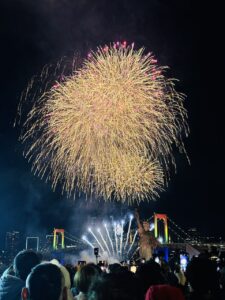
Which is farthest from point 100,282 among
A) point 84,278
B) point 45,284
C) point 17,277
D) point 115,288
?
point 84,278

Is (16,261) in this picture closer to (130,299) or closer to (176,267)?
(130,299)

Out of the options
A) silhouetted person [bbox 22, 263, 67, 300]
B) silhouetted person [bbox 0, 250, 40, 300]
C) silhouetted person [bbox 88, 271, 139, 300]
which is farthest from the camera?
silhouetted person [bbox 0, 250, 40, 300]

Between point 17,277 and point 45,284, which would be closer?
point 45,284

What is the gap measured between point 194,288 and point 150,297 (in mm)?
1945

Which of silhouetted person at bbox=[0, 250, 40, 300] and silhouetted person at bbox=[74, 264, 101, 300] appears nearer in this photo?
silhouetted person at bbox=[0, 250, 40, 300]

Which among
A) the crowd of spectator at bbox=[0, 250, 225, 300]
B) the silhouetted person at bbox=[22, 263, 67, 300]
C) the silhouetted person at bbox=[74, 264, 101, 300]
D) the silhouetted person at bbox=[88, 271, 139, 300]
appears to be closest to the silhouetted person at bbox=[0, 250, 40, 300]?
the crowd of spectator at bbox=[0, 250, 225, 300]

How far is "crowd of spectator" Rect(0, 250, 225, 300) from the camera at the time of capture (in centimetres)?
352

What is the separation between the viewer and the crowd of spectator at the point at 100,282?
3523 mm

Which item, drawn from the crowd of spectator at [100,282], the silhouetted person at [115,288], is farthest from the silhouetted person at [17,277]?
the silhouetted person at [115,288]

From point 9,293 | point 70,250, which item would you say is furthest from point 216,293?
point 70,250

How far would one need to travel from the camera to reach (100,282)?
3.71 m

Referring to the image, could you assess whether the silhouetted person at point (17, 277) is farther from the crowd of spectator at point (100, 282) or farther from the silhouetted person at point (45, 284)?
the silhouetted person at point (45, 284)

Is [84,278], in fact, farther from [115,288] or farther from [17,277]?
[115,288]

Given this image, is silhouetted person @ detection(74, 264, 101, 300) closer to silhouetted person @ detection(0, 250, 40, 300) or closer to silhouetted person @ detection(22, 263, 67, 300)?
silhouetted person @ detection(0, 250, 40, 300)
